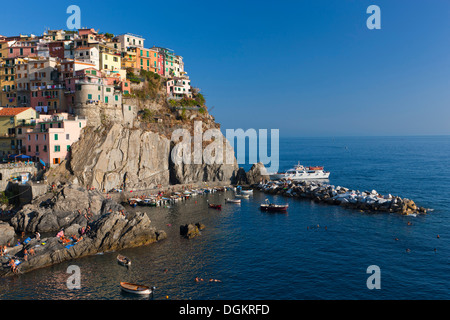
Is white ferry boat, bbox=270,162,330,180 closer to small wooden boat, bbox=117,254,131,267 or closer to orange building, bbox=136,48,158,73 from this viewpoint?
orange building, bbox=136,48,158,73

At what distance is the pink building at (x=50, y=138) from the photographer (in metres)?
68.6

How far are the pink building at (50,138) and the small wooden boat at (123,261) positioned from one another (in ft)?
118

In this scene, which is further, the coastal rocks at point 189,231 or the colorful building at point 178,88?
the colorful building at point 178,88

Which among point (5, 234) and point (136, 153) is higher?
point (136, 153)

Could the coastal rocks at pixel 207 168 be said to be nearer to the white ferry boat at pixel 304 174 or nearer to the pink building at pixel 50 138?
the white ferry boat at pixel 304 174

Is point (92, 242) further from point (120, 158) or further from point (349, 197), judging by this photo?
point (349, 197)

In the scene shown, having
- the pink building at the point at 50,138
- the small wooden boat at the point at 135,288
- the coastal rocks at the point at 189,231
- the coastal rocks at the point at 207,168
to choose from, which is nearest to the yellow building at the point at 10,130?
the pink building at the point at 50,138

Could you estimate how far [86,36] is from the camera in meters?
88.4

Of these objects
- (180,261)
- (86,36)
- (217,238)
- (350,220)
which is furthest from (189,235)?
(86,36)

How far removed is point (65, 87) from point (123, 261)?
54581 millimetres

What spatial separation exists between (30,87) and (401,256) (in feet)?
280

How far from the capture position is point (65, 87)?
262 feet

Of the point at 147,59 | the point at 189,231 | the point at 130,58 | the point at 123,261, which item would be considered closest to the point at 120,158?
the point at 189,231

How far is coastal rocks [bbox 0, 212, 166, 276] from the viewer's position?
40562mm
